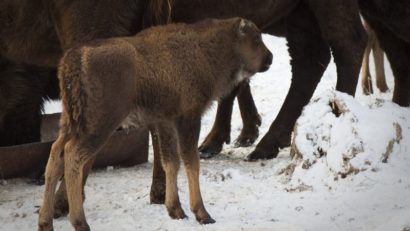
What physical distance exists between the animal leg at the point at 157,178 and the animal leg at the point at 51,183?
0.90 metres

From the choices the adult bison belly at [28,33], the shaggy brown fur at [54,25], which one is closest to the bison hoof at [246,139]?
the shaggy brown fur at [54,25]

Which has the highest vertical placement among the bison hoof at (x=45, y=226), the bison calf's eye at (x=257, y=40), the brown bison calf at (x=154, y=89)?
the bison calf's eye at (x=257, y=40)

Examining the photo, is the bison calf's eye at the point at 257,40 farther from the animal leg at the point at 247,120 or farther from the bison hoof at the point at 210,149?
the animal leg at the point at 247,120

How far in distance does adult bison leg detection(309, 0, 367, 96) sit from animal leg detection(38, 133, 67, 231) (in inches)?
129

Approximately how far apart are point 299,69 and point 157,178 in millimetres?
2698

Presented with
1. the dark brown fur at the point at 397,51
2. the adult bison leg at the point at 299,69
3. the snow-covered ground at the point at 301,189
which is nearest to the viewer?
the snow-covered ground at the point at 301,189

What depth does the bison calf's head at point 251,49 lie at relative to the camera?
20.5ft

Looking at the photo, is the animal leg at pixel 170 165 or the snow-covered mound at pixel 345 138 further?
the snow-covered mound at pixel 345 138

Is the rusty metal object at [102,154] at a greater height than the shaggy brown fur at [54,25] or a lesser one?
lesser

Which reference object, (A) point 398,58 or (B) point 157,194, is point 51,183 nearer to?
(B) point 157,194

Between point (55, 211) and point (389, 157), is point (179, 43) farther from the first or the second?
point (389, 157)

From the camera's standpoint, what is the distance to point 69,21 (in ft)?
21.3

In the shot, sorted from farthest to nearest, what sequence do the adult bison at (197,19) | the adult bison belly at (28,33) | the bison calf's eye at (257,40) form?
the adult bison belly at (28,33)
the adult bison at (197,19)
the bison calf's eye at (257,40)

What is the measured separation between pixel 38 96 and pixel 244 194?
95.7 inches
